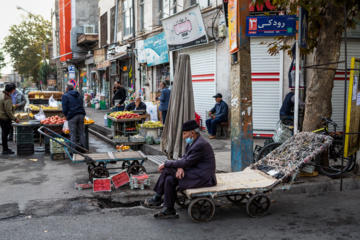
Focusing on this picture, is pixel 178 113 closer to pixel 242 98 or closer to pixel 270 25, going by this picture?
pixel 242 98

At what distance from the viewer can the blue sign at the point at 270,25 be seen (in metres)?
6.92

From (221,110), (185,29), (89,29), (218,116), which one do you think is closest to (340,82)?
(221,110)

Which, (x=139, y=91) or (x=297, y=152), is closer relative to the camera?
(x=297, y=152)

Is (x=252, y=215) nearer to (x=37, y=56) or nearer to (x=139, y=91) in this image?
(x=139, y=91)

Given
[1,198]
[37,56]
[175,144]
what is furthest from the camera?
[37,56]

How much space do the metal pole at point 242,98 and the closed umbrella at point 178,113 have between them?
0.94m

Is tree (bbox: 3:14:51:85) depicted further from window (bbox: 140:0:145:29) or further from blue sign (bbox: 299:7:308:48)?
blue sign (bbox: 299:7:308:48)

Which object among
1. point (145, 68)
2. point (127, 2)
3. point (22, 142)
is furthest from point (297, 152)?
point (127, 2)

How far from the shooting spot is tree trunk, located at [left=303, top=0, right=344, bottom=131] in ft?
23.4

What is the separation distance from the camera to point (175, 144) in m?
7.67

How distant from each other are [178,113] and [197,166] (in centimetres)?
257

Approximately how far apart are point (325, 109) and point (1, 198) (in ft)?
19.5

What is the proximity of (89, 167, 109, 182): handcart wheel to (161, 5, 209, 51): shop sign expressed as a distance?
25.7 feet

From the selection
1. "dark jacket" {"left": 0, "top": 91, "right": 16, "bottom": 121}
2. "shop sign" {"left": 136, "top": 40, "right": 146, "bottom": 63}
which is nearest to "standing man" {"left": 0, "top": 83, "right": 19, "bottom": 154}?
"dark jacket" {"left": 0, "top": 91, "right": 16, "bottom": 121}
